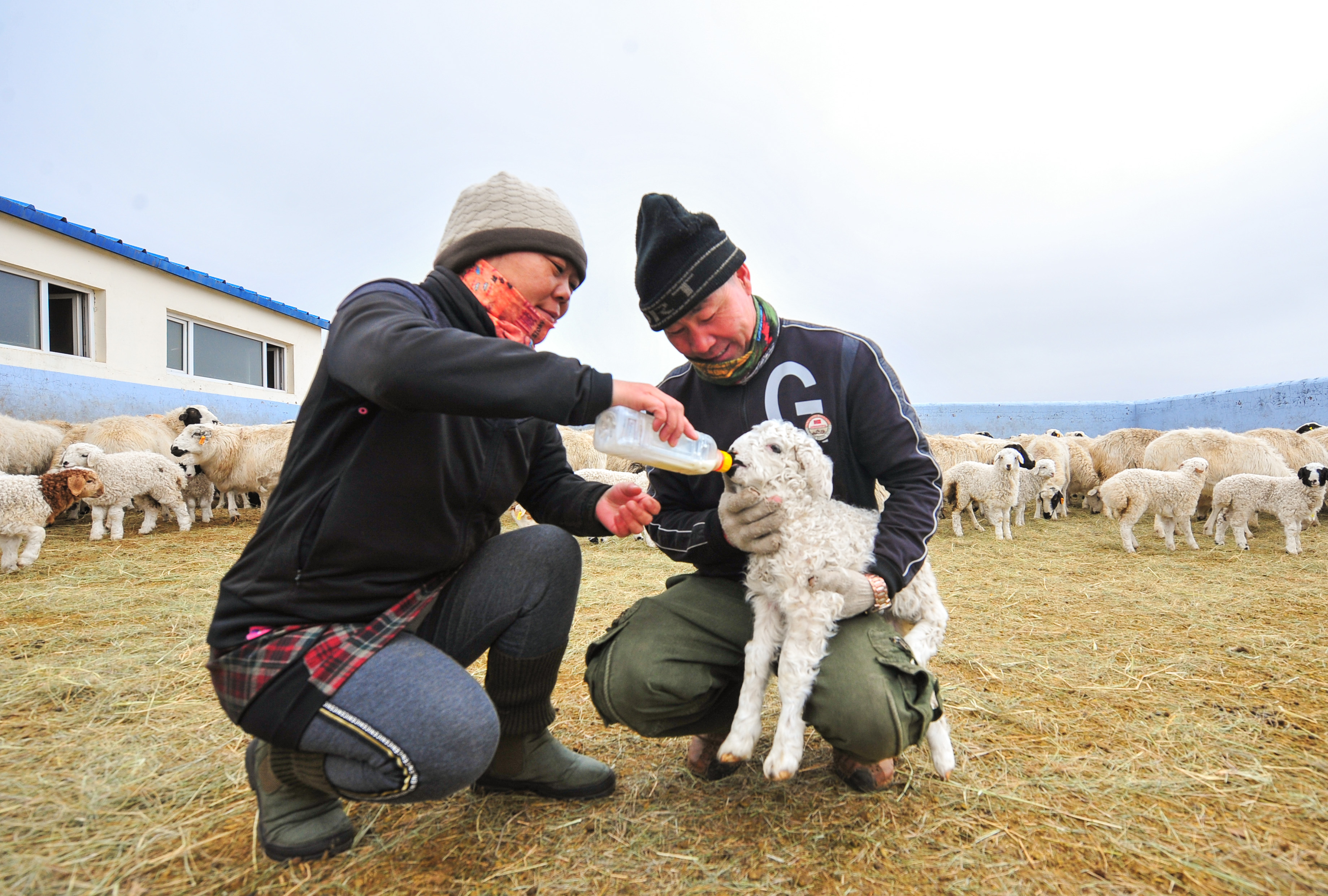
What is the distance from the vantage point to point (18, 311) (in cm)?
1090

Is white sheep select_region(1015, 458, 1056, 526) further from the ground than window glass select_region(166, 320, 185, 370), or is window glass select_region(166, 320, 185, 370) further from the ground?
window glass select_region(166, 320, 185, 370)

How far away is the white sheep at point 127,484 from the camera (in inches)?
313

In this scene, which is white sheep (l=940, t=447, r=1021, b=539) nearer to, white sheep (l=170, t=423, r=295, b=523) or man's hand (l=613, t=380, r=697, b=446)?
man's hand (l=613, t=380, r=697, b=446)

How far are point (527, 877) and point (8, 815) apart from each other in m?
1.70

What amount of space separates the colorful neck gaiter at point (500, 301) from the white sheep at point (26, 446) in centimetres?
971

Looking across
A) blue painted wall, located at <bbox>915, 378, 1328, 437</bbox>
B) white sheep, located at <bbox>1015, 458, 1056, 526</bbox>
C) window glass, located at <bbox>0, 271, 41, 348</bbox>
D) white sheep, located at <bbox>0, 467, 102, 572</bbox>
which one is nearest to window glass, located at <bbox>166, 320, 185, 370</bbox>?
window glass, located at <bbox>0, 271, 41, 348</bbox>

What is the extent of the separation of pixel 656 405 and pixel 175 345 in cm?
1675

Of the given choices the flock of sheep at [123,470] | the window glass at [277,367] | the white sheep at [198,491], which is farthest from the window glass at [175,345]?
the white sheep at [198,491]

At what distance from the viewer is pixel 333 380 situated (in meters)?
1.70

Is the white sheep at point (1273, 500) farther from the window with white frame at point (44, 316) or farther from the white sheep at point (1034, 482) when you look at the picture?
the window with white frame at point (44, 316)

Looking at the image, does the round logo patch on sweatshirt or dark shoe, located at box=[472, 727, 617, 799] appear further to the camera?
the round logo patch on sweatshirt

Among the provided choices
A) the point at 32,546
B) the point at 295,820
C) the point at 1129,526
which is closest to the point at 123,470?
the point at 32,546

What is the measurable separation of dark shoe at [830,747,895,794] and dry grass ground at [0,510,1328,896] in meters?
0.04

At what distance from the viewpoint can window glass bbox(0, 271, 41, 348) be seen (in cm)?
1062
